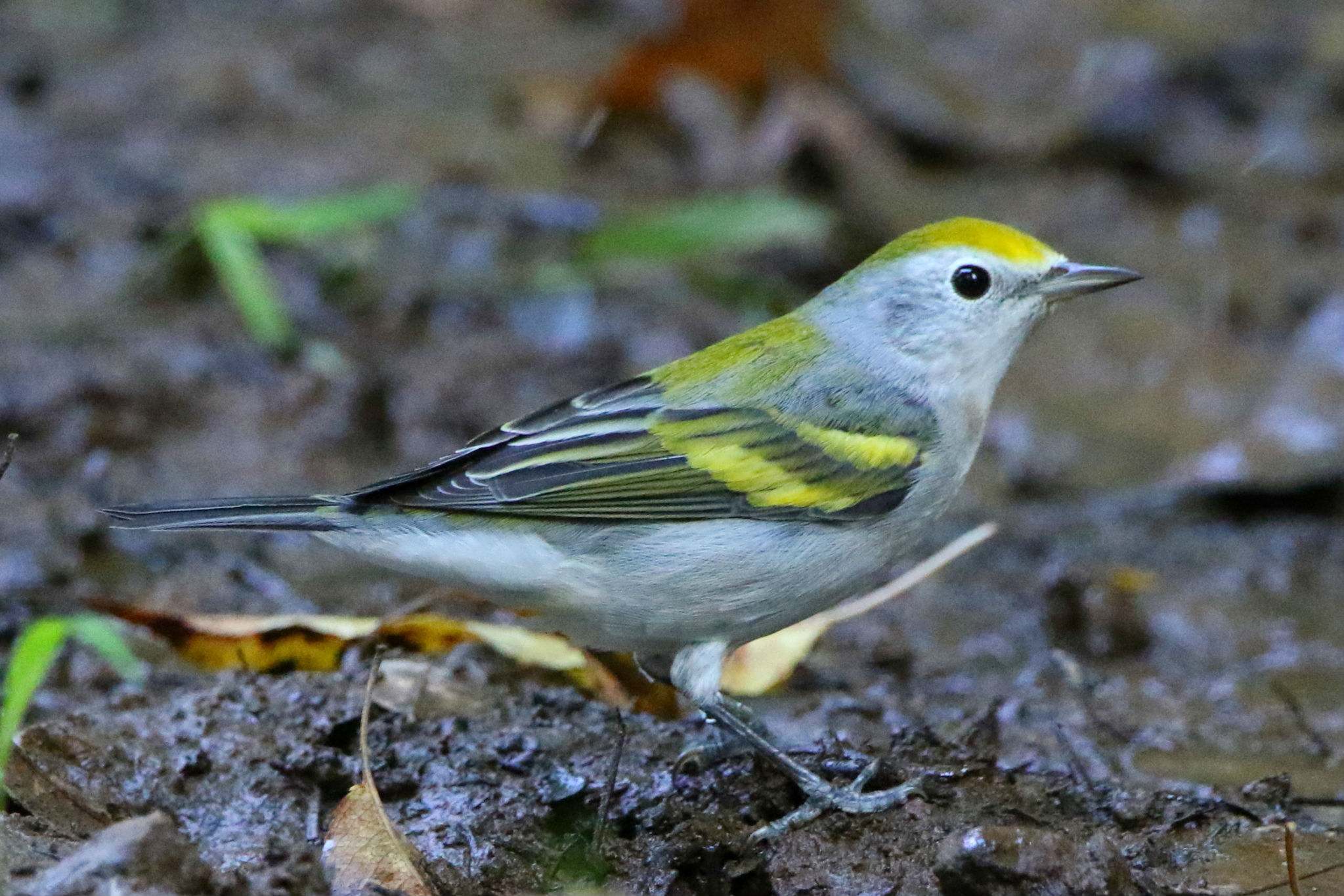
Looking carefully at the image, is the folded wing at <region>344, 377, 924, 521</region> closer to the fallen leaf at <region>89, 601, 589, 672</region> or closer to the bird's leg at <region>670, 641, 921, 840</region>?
the bird's leg at <region>670, 641, 921, 840</region>

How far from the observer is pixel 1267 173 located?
9.34m

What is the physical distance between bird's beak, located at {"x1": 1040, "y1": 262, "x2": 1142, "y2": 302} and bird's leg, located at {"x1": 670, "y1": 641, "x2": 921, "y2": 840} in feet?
4.52

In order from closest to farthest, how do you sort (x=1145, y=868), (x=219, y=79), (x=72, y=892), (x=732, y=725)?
(x=72, y=892) < (x=1145, y=868) < (x=732, y=725) < (x=219, y=79)

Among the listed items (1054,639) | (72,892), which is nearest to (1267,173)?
(1054,639)

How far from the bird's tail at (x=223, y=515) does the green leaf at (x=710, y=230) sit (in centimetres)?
375

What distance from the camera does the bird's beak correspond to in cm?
442

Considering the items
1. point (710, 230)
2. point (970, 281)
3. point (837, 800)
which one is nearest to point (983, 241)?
point (970, 281)

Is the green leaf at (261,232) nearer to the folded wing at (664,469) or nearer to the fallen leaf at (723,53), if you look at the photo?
the fallen leaf at (723,53)

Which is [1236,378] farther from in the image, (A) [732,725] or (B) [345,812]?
(B) [345,812]

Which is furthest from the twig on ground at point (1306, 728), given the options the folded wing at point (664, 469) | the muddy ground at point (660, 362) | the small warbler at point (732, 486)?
the folded wing at point (664, 469)

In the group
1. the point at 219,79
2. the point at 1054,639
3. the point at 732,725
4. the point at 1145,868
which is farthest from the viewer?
the point at 219,79

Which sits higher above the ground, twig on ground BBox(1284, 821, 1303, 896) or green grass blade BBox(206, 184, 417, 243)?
green grass blade BBox(206, 184, 417, 243)

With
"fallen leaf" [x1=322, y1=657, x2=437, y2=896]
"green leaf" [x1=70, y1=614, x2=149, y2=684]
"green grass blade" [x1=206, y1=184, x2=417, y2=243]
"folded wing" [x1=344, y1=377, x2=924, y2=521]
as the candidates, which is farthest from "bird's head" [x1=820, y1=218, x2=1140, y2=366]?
"green grass blade" [x1=206, y1=184, x2=417, y2=243]

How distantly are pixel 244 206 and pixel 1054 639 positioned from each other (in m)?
3.86
